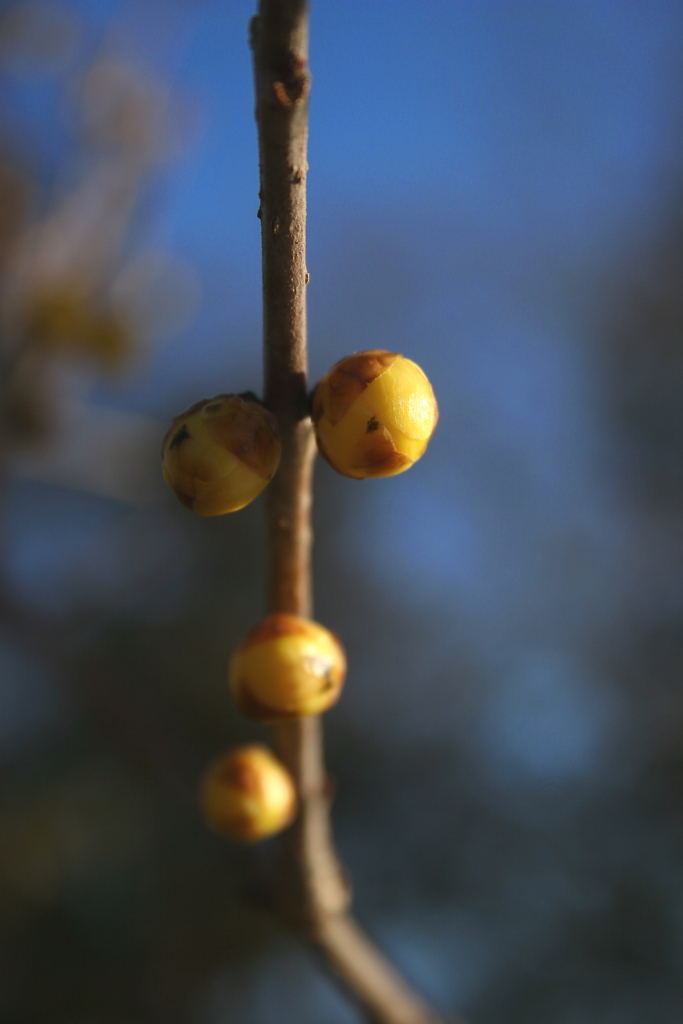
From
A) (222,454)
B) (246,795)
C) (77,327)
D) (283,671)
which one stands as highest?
(222,454)

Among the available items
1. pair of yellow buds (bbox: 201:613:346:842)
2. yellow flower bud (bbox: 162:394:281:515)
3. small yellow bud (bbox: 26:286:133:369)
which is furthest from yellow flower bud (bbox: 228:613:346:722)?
small yellow bud (bbox: 26:286:133:369)

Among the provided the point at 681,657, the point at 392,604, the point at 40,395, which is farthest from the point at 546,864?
the point at 40,395

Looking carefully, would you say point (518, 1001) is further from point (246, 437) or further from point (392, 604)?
point (246, 437)

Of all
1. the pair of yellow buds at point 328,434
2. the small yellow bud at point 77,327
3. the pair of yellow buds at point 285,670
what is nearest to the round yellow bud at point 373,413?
the pair of yellow buds at point 328,434

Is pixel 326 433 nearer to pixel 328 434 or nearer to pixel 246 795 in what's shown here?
pixel 328 434

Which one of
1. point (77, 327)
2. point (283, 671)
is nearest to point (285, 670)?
point (283, 671)

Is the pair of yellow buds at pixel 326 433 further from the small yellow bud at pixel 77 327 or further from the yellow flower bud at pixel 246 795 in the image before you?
the small yellow bud at pixel 77 327
